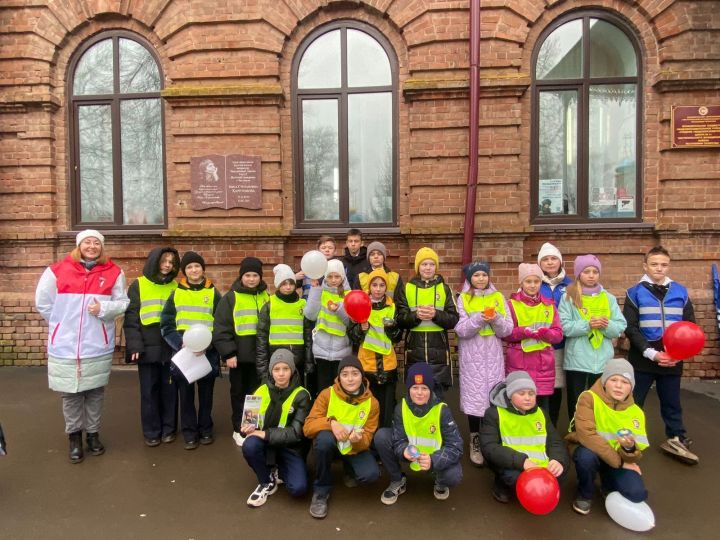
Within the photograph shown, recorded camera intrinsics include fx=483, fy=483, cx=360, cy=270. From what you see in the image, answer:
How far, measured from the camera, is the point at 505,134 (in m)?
6.28

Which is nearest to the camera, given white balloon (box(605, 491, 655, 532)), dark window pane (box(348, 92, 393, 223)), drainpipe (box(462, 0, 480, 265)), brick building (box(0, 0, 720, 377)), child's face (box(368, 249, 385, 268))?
white balloon (box(605, 491, 655, 532))

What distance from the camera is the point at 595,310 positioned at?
398 centimetres

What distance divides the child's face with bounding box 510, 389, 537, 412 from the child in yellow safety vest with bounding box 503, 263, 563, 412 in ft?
2.22

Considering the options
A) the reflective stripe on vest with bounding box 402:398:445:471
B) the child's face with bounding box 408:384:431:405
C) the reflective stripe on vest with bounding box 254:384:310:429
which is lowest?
the reflective stripe on vest with bounding box 402:398:445:471

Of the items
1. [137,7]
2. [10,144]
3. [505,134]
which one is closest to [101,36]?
[137,7]

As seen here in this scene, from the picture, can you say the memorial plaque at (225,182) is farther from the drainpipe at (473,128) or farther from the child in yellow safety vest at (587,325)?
the child in yellow safety vest at (587,325)

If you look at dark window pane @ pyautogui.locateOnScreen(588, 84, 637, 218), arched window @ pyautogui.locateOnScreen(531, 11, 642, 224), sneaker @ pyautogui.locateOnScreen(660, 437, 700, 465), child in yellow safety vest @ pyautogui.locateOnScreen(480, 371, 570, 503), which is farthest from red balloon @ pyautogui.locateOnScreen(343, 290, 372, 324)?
dark window pane @ pyautogui.locateOnScreen(588, 84, 637, 218)

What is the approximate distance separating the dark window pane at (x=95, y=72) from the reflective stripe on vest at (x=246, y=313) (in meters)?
4.73

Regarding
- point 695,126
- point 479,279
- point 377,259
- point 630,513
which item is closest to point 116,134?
point 377,259

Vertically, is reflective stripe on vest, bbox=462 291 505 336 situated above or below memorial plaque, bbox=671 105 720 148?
below

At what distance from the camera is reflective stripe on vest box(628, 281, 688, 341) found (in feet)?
13.0

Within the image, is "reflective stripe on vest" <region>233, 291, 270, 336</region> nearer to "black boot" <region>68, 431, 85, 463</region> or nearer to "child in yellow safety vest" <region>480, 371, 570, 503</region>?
"black boot" <region>68, 431, 85, 463</region>

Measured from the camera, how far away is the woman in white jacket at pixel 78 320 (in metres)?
3.90

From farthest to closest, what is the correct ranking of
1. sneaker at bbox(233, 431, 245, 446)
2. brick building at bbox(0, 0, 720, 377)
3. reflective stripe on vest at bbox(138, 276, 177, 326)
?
brick building at bbox(0, 0, 720, 377)
reflective stripe on vest at bbox(138, 276, 177, 326)
sneaker at bbox(233, 431, 245, 446)
